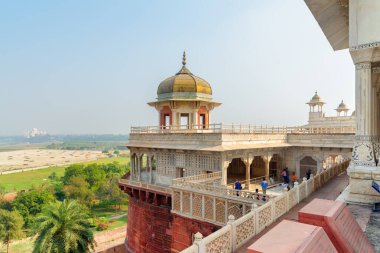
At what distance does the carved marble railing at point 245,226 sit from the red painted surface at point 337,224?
1473mm

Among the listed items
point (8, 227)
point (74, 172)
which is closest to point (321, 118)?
point (8, 227)

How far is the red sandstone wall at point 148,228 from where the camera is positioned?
1778 centimetres

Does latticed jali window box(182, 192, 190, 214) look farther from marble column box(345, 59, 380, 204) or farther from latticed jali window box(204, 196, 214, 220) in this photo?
marble column box(345, 59, 380, 204)

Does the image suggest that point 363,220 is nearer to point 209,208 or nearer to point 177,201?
point 209,208

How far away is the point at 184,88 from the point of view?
22.8 metres

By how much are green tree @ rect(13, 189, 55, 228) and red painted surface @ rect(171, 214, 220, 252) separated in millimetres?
35958

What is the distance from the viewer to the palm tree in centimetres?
1548

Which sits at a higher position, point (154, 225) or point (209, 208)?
point (209, 208)

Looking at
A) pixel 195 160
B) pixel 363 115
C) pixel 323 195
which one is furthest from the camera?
pixel 195 160

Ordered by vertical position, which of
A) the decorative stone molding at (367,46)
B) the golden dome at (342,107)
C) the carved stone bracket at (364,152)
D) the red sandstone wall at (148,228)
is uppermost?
the golden dome at (342,107)

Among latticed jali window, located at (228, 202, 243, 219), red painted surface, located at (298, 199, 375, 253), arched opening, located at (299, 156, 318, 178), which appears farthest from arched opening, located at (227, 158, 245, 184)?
red painted surface, located at (298, 199, 375, 253)

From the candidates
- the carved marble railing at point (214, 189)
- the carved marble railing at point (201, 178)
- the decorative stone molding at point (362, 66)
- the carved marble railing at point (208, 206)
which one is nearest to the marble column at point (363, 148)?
the decorative stone molding at point (362, 66)

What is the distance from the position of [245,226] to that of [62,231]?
1345 cm

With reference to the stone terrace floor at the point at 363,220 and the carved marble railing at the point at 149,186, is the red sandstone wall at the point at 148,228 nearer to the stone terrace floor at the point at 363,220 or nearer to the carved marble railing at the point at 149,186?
the carved marble railing at the point at 149,186
